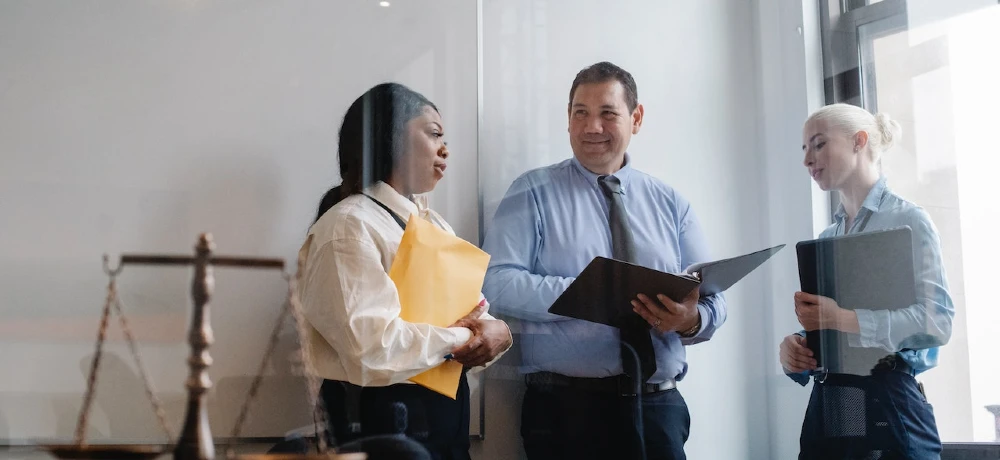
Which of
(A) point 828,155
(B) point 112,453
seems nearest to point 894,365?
(A) point 828,155

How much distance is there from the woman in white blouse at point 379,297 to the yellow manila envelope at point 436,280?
2 centimetres

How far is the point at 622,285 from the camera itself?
1.89 metres

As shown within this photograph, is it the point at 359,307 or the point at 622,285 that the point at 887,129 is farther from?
the point at 359,307

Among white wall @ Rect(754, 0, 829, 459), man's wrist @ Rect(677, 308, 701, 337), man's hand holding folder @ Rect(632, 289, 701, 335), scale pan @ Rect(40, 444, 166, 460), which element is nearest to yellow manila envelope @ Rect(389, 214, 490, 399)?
man's hand holding folder @ Rect(632, 289, 701, 335)

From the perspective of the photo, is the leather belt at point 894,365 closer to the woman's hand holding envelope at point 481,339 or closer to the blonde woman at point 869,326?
the blonde woman at point 869,326

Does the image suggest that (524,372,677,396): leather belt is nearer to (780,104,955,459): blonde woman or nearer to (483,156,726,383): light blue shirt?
(483,156,726,383): light blue shirt

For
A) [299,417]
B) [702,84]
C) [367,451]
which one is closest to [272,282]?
[299,417]

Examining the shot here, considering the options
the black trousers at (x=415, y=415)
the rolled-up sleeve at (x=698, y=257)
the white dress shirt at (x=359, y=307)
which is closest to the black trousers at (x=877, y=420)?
the rolled-up sleeve at (x=698, y=257)

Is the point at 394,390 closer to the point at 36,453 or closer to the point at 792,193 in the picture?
the point at 36,453

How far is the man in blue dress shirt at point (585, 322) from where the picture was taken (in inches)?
79.3

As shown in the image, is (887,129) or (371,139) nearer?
(371,139)

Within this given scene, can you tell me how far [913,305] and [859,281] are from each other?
131 millimetres

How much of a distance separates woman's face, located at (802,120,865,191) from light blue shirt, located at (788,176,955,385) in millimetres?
83

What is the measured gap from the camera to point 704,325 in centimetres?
215
